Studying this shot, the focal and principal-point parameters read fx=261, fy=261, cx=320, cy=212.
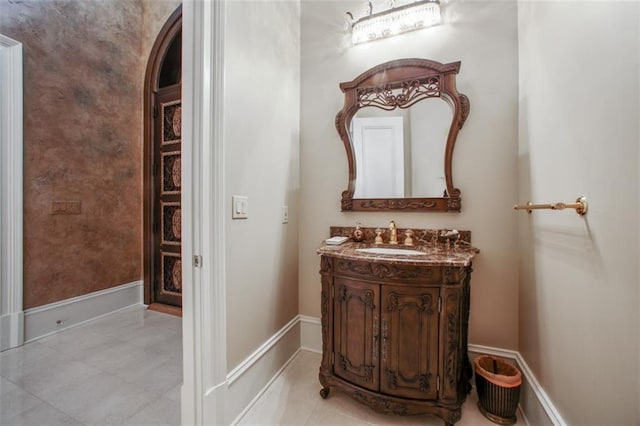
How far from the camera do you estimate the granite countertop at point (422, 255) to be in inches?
49.4

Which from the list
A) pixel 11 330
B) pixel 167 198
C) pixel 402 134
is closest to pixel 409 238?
pixel 402 134

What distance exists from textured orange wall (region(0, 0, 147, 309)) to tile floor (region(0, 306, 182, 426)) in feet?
1.69

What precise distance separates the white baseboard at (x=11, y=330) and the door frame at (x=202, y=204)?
6.26 feet

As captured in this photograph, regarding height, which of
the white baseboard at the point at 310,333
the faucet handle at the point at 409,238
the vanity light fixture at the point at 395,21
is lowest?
the white baseboard at the point at 310,333

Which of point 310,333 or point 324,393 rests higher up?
point 310,333

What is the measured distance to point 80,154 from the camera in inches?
96.8

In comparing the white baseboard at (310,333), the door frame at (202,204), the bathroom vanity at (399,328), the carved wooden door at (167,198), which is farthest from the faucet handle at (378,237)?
the carved wooden door at (167,198)

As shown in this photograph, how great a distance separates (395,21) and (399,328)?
197cm

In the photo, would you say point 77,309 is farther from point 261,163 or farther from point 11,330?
point 261,163

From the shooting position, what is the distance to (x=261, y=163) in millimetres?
1587

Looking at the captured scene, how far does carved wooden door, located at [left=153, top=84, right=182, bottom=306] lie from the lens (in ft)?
9.21

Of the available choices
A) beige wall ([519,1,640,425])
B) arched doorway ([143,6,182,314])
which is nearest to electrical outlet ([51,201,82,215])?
arched doorway ([143,6,182,314])

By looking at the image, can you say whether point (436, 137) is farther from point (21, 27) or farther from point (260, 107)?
point (21, 27)

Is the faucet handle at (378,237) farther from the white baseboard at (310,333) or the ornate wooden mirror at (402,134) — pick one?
the white baseboard at (310,333)
